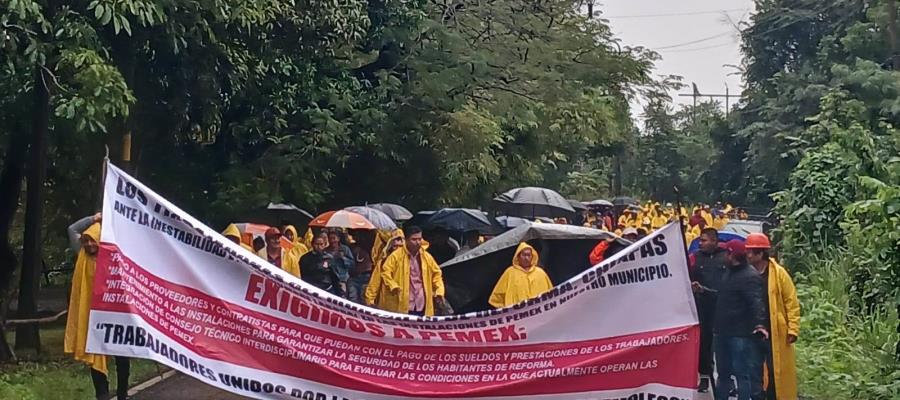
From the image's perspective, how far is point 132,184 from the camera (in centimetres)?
752

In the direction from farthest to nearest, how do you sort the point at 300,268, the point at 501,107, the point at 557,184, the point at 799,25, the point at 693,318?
the point at 557,184
the point at 799,25
the point at 501,107
the point at 300,268
the point at 693,318

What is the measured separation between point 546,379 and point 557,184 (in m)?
55.8

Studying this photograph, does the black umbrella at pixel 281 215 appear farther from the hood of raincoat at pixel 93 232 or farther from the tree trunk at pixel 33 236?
the hood of raincoat at pixel 93 232

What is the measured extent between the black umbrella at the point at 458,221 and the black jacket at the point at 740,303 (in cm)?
1080

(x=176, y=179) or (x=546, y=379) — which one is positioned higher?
(x=176, y=179)

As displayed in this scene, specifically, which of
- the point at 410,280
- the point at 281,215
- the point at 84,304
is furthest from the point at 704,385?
the point at 281,215

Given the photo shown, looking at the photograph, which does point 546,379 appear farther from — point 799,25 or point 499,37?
point 799,25

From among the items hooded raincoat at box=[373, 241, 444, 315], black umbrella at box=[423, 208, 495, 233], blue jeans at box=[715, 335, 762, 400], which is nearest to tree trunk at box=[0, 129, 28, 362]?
hooded raincoat at box=[373, 241, 444, 315]

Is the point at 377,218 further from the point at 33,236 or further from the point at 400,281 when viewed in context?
the point at 400,281

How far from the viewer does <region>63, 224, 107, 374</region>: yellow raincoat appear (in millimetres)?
9805

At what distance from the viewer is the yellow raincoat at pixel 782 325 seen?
409 inches

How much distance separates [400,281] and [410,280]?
12cm

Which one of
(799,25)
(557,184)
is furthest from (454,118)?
(557,184)

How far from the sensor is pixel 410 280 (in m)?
12.9
